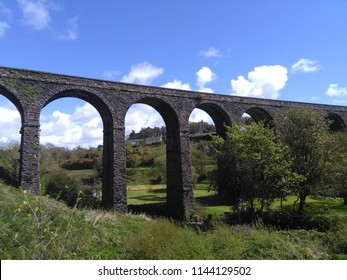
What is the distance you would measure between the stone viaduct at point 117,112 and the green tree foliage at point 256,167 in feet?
15.0

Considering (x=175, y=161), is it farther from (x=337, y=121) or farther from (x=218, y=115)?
(x=337, y=121)

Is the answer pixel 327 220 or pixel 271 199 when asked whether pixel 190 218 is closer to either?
pixel 271 199

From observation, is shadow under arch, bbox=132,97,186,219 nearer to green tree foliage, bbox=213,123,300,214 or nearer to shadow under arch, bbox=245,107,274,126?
green tree foliage, bbox=213,123,300,214

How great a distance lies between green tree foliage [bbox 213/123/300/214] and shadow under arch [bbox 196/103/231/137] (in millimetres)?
6501

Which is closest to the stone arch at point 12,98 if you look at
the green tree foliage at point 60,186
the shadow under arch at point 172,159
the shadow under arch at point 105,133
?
the shadow under arch at point 105,133

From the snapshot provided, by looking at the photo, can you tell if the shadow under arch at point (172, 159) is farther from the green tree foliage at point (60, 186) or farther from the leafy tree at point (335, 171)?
the leafy tree at point (335, 171)

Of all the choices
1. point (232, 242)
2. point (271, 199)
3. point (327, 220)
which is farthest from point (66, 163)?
point (232, 242)

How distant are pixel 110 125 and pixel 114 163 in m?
2.20

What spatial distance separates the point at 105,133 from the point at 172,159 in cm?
451

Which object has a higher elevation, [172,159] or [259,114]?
[259,114]

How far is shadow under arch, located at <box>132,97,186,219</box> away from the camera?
21.1m

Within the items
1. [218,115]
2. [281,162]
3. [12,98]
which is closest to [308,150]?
[281,162]

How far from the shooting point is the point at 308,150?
59.2ft

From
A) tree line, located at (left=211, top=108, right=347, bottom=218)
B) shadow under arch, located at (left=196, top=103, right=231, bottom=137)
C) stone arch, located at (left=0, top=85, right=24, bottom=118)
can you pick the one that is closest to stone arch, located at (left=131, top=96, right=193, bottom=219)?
shadow under arch, located at (left=196, top=103, right=231, bottom=137)
